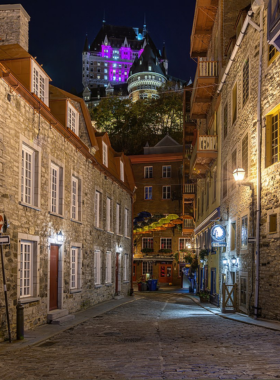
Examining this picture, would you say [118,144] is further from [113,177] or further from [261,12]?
[261,12]

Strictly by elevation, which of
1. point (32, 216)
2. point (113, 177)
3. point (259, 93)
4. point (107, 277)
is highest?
point (259, 93)

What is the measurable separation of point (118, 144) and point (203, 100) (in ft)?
131

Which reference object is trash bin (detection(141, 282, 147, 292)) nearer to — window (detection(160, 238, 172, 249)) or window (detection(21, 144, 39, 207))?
window (detection(160, 238, 172, 249))

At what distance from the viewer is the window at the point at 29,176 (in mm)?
12555

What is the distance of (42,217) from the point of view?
13.6m

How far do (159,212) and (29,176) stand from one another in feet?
115

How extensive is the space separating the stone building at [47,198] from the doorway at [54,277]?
0.11 feet

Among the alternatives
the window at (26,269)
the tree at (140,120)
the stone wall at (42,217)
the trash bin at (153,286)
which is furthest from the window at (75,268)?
the tree at (140,120)

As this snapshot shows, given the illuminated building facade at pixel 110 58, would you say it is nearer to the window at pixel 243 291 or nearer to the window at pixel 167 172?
the window at pixel 167 172

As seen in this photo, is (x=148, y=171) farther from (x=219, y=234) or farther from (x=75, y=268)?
(x=75, y=268)

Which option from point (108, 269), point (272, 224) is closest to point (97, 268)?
point (108, 269)

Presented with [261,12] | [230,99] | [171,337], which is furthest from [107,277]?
[261,12]

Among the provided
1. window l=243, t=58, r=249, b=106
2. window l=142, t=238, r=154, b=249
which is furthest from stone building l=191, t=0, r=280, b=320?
window l=142, t=238, r=154, b=249

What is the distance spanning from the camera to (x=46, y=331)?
1192 cm
